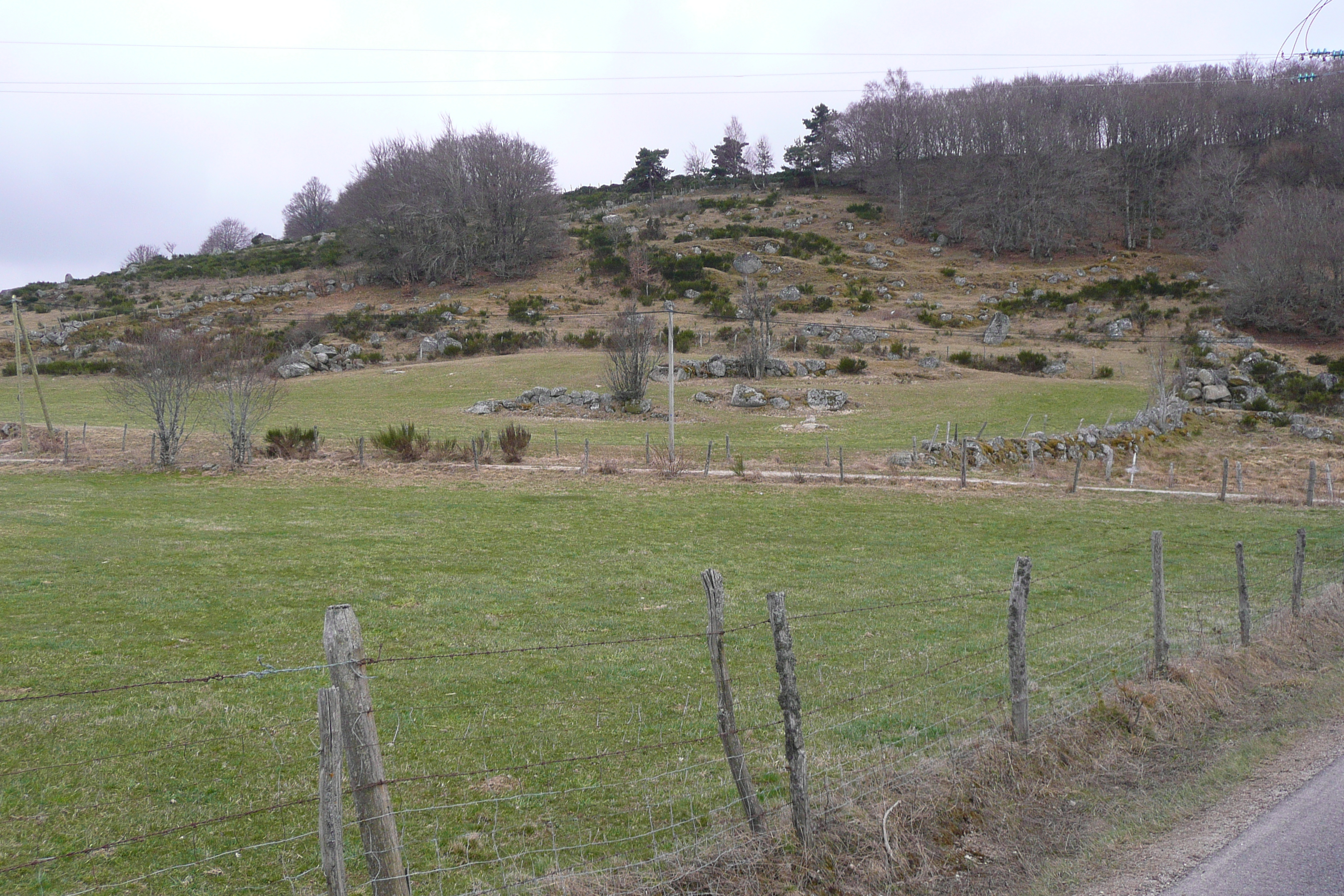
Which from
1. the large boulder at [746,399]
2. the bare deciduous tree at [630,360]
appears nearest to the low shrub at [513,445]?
the bare deciduous tree at [630,360]

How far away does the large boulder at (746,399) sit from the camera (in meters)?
45.8

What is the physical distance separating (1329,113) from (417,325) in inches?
4021

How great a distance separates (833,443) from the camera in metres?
35.0

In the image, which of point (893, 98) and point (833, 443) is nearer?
point (833, 443)

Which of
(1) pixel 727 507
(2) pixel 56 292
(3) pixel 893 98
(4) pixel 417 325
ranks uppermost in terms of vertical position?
(3) pixel 893 98

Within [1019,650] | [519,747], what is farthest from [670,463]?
[1019,650]

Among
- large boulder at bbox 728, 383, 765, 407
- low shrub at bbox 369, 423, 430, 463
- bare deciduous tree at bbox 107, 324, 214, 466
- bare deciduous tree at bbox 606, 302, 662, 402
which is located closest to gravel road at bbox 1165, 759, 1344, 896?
low shrub at bbox 369, 423, 430, 463

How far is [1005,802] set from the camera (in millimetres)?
5840

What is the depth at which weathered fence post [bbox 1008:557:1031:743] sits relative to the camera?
6320 mm

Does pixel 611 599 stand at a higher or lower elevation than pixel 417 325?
lower

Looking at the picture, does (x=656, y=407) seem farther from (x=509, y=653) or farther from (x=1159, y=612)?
(x=1159, y=612)

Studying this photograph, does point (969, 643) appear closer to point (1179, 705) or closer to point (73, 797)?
point (1179, 705)

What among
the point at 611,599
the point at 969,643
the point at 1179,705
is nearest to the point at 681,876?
the point at 1179,705

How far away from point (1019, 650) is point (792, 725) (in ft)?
7.74
